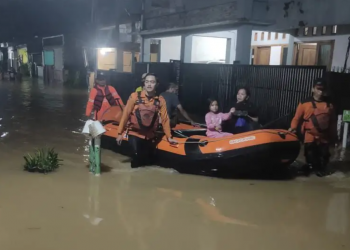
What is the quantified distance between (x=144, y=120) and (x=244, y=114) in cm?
163

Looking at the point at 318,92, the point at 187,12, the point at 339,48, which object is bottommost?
the point at 318,92

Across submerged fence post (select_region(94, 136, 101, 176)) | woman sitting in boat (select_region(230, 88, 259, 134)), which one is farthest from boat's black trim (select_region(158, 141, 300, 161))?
submerged fence post (select_region(94, 136, 101, 176))

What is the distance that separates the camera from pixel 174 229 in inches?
162

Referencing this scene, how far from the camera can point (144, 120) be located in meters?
5.93

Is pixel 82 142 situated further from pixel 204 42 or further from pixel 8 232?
pixel 204 42

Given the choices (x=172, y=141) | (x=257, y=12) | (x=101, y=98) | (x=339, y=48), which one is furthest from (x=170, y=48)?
(x=172, y=141)

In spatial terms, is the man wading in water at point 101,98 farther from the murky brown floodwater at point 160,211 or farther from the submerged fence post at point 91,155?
the submerged fence post at point 91,155

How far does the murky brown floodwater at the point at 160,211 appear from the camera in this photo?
12.6 ft

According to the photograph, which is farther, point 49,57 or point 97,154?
point 49,57

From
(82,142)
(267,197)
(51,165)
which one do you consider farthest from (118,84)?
(267,197)

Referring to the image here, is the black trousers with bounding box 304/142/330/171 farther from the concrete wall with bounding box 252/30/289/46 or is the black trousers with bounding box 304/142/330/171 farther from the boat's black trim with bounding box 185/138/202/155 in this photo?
the concrete wall with bounding box 252/30/289/46

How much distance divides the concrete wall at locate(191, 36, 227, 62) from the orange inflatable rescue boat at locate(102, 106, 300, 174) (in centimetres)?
999

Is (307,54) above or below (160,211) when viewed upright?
above

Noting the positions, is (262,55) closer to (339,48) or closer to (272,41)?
(272,41)
